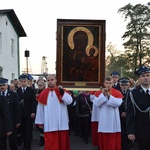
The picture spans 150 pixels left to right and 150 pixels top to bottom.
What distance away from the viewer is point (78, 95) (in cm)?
938

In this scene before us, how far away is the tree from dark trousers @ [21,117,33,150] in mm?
24917

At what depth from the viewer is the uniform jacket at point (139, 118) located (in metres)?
4.75

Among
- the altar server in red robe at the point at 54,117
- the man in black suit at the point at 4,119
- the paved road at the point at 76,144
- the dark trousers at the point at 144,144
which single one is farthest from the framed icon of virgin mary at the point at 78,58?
the dark trousers at the point at 144,144

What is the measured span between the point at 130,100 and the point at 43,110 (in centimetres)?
270

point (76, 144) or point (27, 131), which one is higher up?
point (27, 131)

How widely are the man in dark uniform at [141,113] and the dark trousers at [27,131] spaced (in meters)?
3.75

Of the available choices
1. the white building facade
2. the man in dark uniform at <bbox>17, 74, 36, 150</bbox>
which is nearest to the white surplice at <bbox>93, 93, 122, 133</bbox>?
the man in dark uniform at <bbox>17, 74, 36, 150</bbox>

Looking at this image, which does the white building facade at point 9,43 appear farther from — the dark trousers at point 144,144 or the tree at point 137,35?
the dark trousers at point 144,144

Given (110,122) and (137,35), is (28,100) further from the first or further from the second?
(137,35)

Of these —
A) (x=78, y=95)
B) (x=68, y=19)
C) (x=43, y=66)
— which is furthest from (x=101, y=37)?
(x=43, y=66)

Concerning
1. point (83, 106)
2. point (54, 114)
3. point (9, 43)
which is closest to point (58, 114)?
point (54, 114)

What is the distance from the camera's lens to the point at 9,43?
26141 mm

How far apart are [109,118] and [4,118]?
227 centimetres

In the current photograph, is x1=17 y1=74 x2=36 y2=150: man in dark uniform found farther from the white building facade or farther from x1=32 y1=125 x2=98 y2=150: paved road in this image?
the white building facade
